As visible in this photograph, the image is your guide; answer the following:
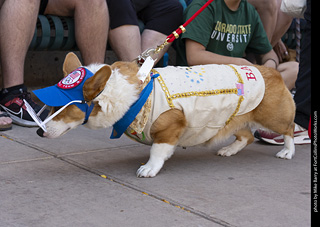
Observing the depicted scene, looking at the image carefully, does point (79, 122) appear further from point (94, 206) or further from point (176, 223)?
point (176, 223)

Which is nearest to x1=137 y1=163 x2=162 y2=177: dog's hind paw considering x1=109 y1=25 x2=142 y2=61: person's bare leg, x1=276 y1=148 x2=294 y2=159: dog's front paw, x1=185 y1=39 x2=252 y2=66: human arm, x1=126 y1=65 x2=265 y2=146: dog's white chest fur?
x1=126 y1=65 x2=265 y2=146: dog's white chest fur

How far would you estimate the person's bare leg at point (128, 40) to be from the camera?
412cm

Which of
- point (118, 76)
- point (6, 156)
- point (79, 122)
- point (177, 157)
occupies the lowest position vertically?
point (177, 157)

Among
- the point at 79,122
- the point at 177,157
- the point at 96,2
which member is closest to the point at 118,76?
the point at 79,122

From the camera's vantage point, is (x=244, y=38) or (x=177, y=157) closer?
Result: (x=177, y=157)

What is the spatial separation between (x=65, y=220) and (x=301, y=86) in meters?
2.30

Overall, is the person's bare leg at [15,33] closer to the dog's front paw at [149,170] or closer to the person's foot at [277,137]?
the dog's front paw at [149,170]

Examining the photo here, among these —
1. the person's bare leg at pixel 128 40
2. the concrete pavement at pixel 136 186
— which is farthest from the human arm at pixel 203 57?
the concrete pavement at pixel 136 186

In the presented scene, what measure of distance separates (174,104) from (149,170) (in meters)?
0.41

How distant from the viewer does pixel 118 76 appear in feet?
8.63

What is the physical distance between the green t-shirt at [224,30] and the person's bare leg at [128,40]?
396 mm

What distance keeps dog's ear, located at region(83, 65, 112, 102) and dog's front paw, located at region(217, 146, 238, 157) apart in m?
1.15

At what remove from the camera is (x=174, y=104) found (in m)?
2.74

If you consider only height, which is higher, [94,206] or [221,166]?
[94,206]
